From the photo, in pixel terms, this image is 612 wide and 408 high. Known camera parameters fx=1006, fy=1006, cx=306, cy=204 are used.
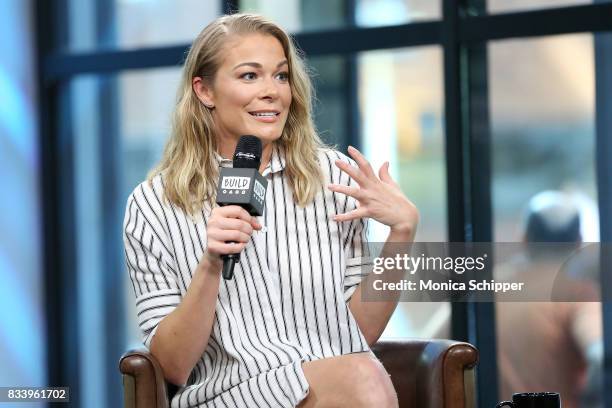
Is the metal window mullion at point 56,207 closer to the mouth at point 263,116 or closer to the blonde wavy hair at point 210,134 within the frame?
the blonde wavy hair at point 210,134

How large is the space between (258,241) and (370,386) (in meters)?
0.46

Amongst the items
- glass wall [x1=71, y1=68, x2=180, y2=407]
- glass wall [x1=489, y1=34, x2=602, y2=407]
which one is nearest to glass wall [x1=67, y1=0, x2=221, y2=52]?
glass wall [x1=71, y1=68, x2=180, y2=407]

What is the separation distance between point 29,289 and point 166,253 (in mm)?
2501

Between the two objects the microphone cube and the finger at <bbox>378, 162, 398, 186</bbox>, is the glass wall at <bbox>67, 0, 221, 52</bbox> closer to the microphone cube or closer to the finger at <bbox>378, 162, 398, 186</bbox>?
the finger at <bbox>378, 162, 398, 186</bbox>

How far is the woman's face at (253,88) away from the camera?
2.35 m

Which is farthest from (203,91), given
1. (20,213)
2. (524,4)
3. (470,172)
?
(20,213)

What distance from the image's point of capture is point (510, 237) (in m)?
4.03

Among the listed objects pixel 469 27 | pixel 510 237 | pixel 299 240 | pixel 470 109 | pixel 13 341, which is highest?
pixel 469 27

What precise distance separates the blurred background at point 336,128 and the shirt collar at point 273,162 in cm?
149

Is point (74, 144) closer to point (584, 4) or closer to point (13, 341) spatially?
point (13, 341)

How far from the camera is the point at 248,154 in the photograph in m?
2.02

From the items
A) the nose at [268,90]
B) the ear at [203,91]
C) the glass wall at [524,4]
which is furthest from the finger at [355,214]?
the glass wall at [524,4]

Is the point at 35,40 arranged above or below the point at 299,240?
above

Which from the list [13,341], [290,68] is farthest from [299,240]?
[13,341]
